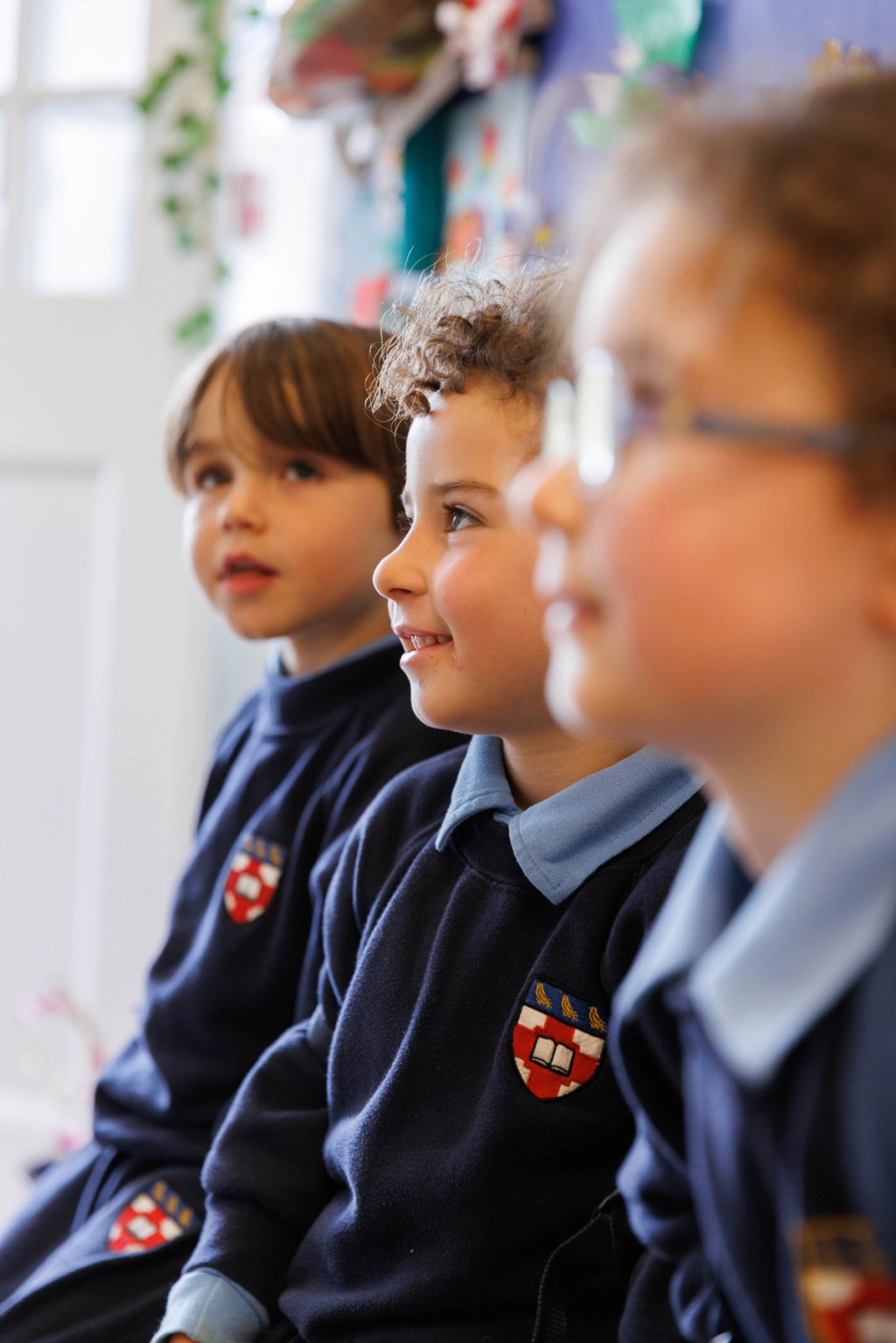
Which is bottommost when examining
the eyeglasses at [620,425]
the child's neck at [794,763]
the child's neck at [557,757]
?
the child's neck at [557,757]

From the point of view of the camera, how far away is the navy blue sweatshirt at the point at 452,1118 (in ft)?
2.68

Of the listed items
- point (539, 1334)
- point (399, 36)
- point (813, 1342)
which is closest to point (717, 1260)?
point (813, 1342)

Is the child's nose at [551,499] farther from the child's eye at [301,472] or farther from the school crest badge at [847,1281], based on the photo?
the child's eye at [301,472]

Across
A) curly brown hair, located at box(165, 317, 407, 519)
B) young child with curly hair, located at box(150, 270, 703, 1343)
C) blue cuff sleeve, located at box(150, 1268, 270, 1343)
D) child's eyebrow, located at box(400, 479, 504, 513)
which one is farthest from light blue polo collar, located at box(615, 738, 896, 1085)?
curly brown hair, located at box(165, 317, 407, 519)

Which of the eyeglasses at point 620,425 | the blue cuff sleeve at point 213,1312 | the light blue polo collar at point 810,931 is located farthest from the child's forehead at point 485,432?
the blue cuff sleeve at point 213,1312

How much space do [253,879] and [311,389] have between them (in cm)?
45

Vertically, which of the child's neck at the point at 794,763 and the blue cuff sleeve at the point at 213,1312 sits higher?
the child's neck at the point at 794,763

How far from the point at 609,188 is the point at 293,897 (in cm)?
75

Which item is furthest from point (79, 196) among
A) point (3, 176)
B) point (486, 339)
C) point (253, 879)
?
point (486, 339)

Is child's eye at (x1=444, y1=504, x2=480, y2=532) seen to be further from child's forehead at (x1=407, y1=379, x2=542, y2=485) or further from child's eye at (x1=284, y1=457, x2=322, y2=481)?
child's eye at (x1=284, y1=457, x2=322, y2=481)

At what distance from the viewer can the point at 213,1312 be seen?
2.98 feet

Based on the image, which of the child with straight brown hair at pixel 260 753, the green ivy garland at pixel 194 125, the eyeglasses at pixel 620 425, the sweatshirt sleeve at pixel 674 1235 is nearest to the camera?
the eyeglasses at pixel 620 425

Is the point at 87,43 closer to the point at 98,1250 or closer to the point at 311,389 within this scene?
the point at 311,389

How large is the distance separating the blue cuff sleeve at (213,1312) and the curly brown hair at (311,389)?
27.1 inches
